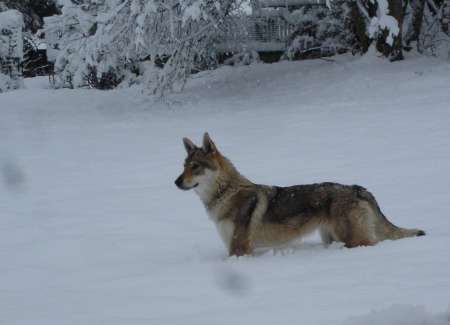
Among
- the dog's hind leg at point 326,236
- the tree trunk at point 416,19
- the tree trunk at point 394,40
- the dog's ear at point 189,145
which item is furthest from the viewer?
the tree trunk at point 416,19

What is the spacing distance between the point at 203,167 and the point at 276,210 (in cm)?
85

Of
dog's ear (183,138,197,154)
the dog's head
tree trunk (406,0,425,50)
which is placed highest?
tree trunk (406,0,425,50)

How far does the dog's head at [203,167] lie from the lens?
6.90 metres

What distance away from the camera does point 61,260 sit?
24.2ft

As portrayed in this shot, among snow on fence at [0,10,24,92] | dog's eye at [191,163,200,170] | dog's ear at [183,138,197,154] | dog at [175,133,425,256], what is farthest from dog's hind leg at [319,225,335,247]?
snow on fence at [0,10,24,92]

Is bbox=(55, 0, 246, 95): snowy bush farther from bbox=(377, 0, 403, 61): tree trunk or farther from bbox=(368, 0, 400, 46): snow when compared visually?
bbox=(377, 0, 403, 61): tree trunk

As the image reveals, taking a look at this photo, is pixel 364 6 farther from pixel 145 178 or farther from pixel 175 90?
pixel 145 178

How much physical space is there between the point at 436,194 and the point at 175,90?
12.4m

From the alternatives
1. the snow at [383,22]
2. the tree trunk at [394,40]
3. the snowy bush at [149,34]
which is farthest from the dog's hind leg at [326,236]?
the tree trunk at [394,40]

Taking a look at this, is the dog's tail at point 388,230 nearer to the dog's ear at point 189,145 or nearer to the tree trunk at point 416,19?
the dog's ear at point 189,145

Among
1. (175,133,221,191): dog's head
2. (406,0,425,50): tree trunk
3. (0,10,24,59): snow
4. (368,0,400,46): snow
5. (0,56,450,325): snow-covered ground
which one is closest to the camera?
(0,56,450,325): snow-covered ground

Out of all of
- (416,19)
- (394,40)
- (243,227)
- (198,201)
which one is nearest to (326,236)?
(243,227)

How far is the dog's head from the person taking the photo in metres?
6.90

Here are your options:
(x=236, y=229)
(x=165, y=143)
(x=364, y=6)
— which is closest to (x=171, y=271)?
(x=236, y=229)
